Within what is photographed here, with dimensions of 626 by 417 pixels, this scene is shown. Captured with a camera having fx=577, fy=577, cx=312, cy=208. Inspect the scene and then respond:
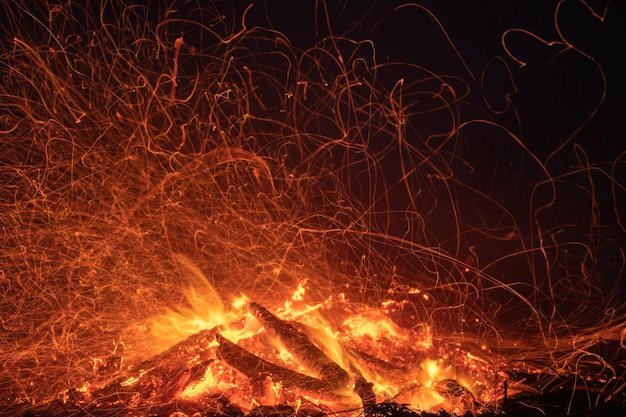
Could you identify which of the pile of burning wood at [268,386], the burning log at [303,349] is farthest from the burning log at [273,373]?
the burning log at [303,349]

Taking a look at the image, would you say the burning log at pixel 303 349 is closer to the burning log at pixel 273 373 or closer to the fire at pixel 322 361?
the fire at pixel 322 361

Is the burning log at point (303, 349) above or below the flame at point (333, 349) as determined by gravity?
above

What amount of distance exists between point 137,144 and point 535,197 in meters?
5.16

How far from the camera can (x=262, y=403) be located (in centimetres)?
451

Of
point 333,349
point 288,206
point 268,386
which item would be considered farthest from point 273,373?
point 288,206

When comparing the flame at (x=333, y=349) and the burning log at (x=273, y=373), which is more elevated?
the burning log at (x=273, y=373)

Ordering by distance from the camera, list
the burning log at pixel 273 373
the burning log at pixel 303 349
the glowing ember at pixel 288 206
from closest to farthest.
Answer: the burning log at pixel 273 373 → the burning log at pixel 303 349 → the glowing ember at pixel 288 206

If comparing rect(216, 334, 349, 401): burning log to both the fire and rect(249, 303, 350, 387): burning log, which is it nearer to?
the fire

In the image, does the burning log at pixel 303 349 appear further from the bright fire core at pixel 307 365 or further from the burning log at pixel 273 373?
the burning log at pixel 273 373

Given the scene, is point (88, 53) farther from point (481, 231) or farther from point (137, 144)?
point (481, 231)

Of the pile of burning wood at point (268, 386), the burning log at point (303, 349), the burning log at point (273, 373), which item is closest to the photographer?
the pile of burning wood at point (268, 386)

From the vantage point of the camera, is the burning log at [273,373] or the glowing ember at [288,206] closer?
the burning log at [273,373]

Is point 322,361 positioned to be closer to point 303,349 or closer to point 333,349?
point 303,349

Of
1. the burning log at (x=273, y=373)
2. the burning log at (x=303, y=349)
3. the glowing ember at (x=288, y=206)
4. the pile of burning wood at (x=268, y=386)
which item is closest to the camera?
the pile of burning wood at (x=268, y=386)
